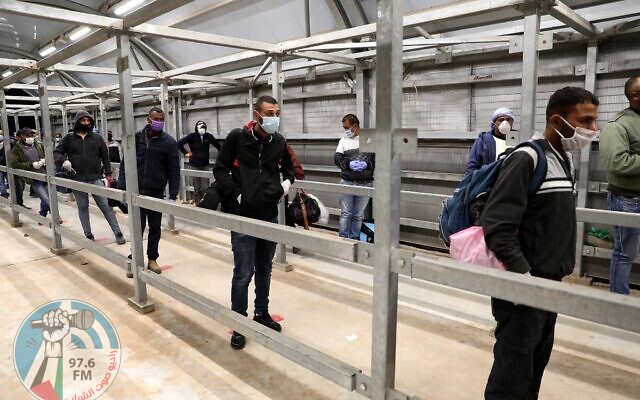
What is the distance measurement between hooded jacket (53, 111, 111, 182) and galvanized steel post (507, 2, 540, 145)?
180 inches

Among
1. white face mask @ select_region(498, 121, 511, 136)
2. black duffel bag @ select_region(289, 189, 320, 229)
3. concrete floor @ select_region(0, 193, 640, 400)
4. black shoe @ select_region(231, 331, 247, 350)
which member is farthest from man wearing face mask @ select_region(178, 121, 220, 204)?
white face mask @ select_region(498, 121, 511, 136)

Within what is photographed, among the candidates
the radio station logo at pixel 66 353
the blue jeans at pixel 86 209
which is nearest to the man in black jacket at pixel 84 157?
the blue jeans at pixel 86 209

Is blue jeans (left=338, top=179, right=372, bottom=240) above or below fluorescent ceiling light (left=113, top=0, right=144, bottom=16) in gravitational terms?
below

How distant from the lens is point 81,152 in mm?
5031

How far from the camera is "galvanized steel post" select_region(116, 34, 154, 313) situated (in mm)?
3084

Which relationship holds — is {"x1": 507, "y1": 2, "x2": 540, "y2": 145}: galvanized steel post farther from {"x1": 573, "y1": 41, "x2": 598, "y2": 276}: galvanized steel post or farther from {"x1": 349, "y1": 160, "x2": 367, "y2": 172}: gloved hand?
{"x1": 349, "y1": 160, "x2": 367, "y2": 172}: gloved hand

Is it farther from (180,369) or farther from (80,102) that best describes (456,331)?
(80,102)

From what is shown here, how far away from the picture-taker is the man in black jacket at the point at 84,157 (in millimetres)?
5012

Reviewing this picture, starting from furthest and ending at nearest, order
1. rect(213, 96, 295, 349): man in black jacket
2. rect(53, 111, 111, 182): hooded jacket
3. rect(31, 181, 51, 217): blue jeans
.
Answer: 1. rect(31, 181, 51, 217): blue jeans
2. rect(53, 111, 111, 182): hooded jacket
3. rect(213, 96, 295, 349): man in black jacket

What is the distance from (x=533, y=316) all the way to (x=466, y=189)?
0.49 meters

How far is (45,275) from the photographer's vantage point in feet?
13.5

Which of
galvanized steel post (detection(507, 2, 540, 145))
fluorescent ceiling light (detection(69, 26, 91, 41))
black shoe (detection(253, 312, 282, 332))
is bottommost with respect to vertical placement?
black shoe (detection(253, 312, 282, 332))

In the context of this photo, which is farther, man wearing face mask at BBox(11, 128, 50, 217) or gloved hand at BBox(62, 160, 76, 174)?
man wearing face mask at BBox(11, 128, 50, 217)

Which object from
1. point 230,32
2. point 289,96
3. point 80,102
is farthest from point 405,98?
point 80,102
